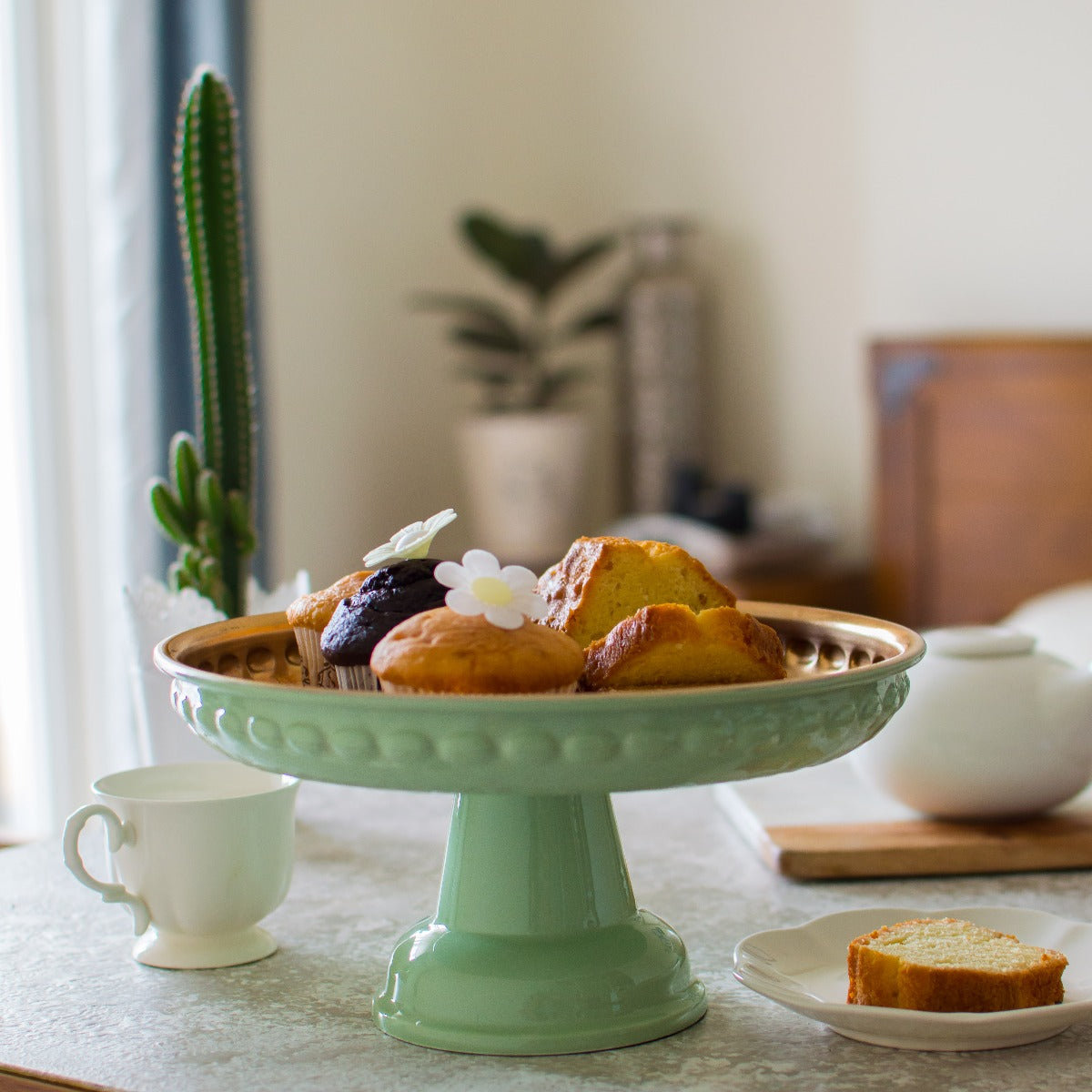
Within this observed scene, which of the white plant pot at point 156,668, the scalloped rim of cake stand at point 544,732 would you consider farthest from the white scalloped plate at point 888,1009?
the white plant pot at point 156,668

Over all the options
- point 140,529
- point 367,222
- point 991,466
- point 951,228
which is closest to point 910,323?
point 951,228

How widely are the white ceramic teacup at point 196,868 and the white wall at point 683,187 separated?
83.1 inches

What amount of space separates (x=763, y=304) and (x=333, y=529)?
3.59 feet

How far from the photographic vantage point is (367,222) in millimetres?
3256

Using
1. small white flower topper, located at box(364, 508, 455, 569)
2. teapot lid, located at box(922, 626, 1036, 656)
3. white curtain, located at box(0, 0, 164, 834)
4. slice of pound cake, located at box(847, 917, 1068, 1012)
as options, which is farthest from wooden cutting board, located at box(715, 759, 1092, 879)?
white curtain, located at box(0, 0, 164, 834)

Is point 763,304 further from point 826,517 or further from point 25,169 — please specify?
point 25,169

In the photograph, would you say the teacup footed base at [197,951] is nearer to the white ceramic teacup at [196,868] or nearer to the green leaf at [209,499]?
the white ceramic teacup at [196,868]

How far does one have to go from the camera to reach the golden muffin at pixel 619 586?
77cm

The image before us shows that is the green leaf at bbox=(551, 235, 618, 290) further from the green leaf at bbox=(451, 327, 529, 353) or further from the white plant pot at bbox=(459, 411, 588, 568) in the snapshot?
the white plant pot at bbox=(459, 411, 588, 568)

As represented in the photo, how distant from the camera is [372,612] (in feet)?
2.47

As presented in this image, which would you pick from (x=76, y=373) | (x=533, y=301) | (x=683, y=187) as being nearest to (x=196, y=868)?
(x=76, y=373)

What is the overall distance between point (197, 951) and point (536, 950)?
23cm

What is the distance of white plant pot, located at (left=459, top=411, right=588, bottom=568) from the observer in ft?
10.3

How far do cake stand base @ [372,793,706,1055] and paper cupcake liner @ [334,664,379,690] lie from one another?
0.08 meters
